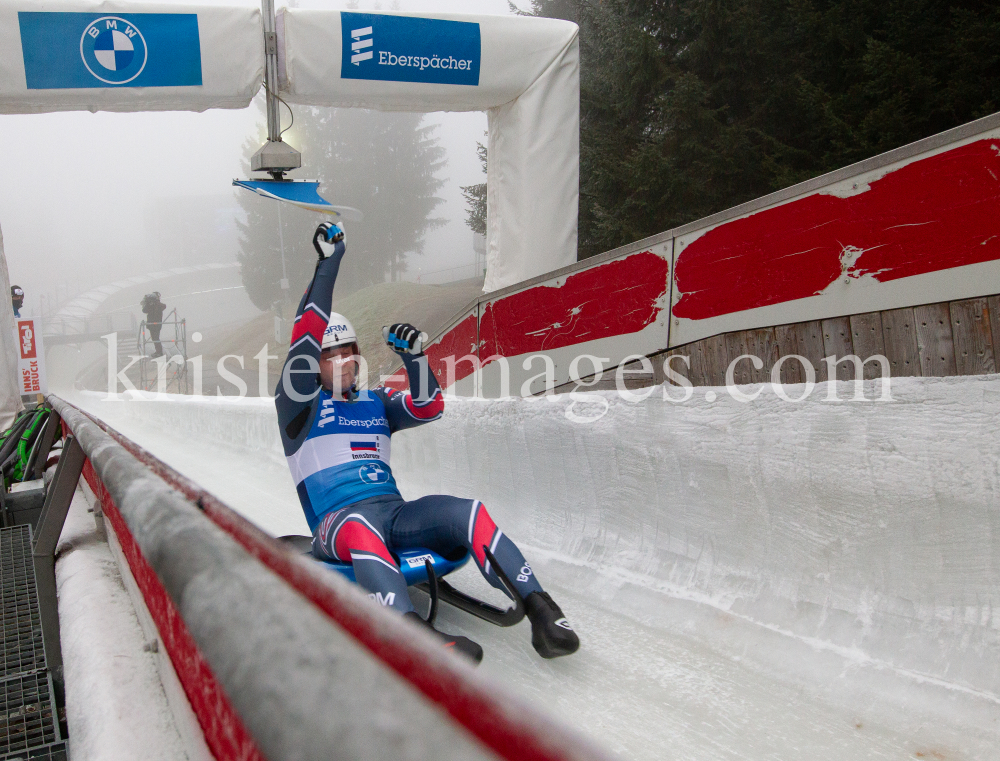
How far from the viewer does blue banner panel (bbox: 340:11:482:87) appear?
4691 millimetres

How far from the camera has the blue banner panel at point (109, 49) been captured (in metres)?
4.28

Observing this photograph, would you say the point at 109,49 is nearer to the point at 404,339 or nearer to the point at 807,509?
the point at 404,339

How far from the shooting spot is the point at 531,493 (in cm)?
277

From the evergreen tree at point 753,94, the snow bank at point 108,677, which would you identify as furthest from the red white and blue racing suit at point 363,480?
the evergreen tree at point 753,94

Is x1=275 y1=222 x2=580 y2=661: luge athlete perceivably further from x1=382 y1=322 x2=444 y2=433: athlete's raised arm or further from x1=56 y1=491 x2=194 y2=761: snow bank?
x1=56 y1=491 x2=194 y2=761: snow bank

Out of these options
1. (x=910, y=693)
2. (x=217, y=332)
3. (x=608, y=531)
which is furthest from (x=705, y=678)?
(x=217, y=332)

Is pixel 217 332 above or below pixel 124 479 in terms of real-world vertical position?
above

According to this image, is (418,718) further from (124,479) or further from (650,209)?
(650,209)

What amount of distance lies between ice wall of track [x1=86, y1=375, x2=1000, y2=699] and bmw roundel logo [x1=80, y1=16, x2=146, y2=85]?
11.8 ft

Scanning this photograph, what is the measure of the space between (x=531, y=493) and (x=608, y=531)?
0.44 meters

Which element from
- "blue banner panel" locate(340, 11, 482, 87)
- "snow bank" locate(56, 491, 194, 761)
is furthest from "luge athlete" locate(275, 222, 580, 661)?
"blue banner panel" locate(340, 11, 482, 87)

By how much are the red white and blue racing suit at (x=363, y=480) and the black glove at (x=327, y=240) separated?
2cm

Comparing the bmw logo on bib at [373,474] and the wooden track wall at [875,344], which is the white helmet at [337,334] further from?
the wooden track wall at [875,344]

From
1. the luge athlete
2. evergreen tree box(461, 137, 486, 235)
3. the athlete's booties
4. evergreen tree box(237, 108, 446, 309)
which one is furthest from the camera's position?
evergreen tree box(237, 108, 446, 309)
